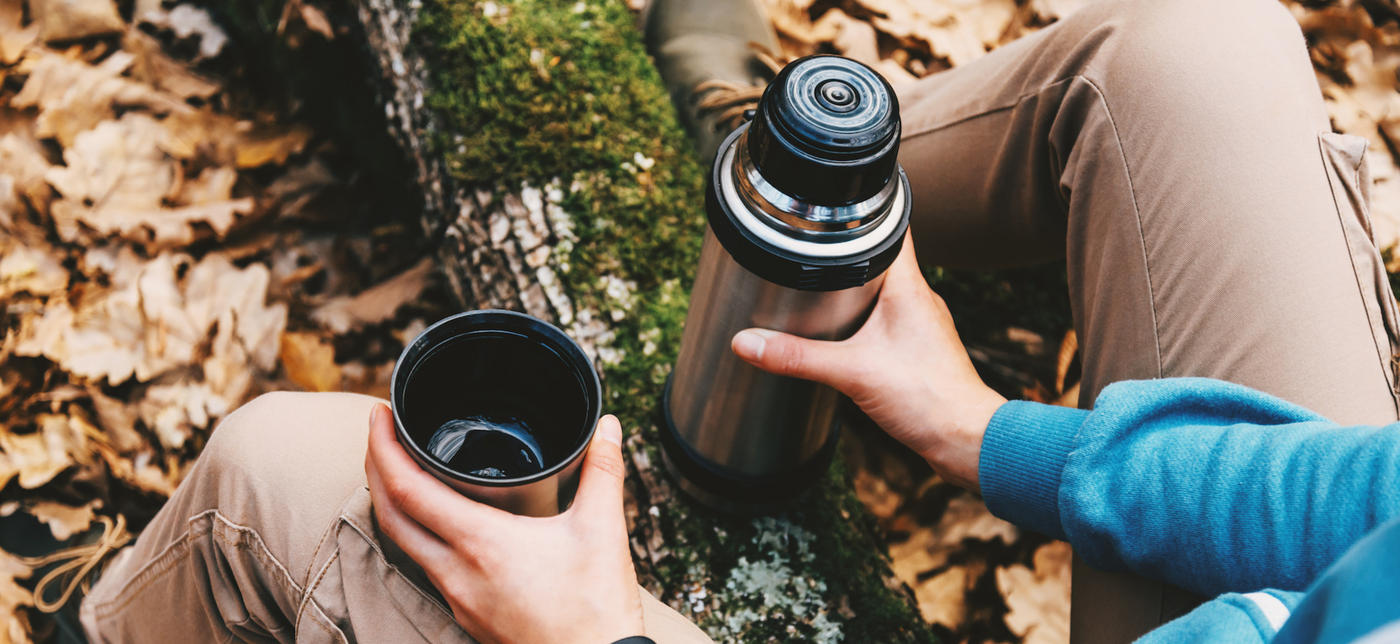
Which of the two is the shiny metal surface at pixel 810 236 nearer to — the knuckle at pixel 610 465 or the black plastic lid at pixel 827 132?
the black plastic lid at pixel 827 132

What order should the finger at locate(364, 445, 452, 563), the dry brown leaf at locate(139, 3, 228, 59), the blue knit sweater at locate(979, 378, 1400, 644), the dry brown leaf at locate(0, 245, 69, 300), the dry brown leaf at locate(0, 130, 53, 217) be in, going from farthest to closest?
the dry brown leaf at locate(139, 3, 228, 59)
the dry brown leaf at locate(0, 130, 53, 217)
the dry brown leaf at locate(0, 245, 69, 300)
the finger at locate(364, 445, 452, 563)
the blue knit sweater at locate(979, 378, 1400, 644)

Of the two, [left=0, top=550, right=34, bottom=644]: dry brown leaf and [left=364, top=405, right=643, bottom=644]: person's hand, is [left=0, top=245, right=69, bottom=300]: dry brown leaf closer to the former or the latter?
[left=0, top=550, right=34, bottom=644]: dry brown leaf

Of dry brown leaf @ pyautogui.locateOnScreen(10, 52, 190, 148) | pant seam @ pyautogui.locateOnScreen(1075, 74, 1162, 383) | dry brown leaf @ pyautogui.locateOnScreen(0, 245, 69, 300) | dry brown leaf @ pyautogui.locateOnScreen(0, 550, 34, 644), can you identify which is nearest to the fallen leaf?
dry brown leaf @ pyautogui.locateOnScreen(0, 550, 34, 644)

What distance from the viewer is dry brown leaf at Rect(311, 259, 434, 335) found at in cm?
223

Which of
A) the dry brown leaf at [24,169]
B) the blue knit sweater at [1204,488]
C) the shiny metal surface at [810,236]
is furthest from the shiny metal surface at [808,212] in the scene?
the dry brown leaf at [24,169]

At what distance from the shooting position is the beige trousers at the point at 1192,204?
3.90ft

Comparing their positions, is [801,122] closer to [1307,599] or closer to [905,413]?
[905,413]

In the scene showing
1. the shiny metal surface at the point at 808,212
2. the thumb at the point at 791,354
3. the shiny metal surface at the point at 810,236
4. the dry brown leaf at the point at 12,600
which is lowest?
the dry brown leaf at the point at 12,600

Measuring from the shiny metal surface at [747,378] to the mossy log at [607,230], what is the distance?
0.18m

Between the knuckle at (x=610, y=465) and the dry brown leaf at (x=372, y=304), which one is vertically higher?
the knuckle at (x=610, y=465)

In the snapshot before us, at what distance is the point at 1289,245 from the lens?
1.22m

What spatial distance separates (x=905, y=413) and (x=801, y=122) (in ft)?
1.81

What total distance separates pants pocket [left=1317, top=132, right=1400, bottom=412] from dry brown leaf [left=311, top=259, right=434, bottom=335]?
214 cm

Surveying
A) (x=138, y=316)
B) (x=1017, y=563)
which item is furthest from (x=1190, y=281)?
(x=138, y=316)
